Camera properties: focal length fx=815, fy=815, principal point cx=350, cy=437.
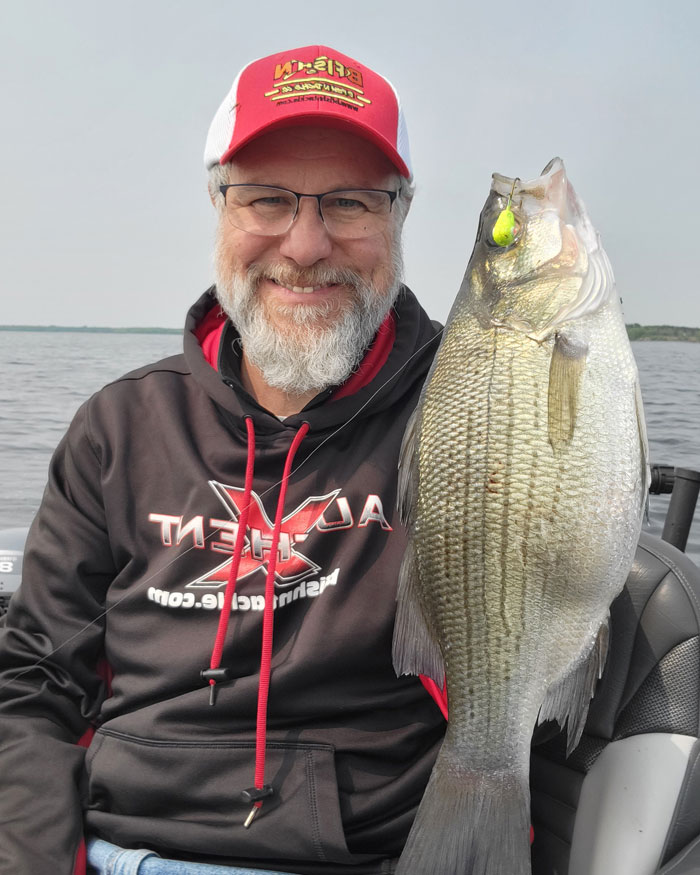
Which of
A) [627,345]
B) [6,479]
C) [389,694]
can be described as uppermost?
[627,345]

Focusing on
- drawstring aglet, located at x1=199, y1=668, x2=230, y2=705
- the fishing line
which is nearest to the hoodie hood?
the fishing line

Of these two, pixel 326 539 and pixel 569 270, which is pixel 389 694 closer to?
pixel 326 539

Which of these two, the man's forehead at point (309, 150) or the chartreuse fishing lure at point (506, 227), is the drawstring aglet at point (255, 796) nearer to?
the chartreuse fishing lure at point (506, 227)

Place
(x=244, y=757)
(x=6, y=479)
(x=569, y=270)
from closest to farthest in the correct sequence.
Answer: (x=569, y=270) < (x=244, y=757) < (x=6, y=479)

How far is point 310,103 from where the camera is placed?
6.98 feet

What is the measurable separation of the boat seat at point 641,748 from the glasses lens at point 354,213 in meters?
1.10

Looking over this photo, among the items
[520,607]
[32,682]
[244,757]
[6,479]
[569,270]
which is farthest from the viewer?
[6,479]

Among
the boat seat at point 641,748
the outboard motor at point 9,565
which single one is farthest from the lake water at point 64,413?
the outboard motor at point 9,565

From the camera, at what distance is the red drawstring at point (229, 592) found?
75.4 inches

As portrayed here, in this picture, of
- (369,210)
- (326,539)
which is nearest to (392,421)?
(326,539)

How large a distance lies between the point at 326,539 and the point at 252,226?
86cm

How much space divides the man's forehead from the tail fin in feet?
4.94

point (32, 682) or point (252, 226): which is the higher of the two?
point (252, 226)

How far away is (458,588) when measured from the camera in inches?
61.4
